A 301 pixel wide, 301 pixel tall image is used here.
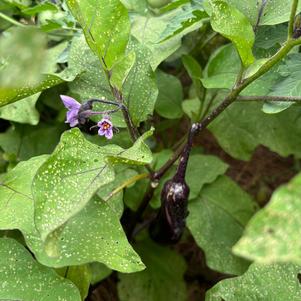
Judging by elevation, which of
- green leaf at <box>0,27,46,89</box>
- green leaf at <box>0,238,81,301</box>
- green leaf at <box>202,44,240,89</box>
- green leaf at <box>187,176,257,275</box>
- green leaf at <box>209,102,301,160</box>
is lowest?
green leaf at <box>187,176,257,275</box>

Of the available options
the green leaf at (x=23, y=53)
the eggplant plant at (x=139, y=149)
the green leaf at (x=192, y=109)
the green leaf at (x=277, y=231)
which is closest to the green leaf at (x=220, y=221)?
the eggplant plant at (x=139, y=149)

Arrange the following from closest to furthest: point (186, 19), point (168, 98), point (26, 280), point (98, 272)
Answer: point (26, 280) → point (186, 19) → point (98, 272) → point (168, 98)

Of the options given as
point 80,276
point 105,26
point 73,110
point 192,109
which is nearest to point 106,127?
point 73,110

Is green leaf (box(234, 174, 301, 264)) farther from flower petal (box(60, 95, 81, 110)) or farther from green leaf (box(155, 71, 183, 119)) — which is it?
green leaf (box(155, 71, 183, 119))

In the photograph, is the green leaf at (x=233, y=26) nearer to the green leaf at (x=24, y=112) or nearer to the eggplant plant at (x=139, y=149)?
the eggplant plant at (x=139, y=149)

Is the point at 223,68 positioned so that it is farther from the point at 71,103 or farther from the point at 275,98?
the point at 71,103

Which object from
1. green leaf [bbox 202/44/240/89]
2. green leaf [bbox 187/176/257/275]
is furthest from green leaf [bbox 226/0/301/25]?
green leaf [bbox 187/176/257/275]
